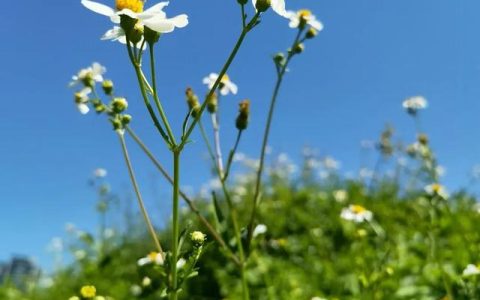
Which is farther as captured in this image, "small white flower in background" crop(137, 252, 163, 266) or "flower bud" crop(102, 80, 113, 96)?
"small white flower in background" crop(137, 252, 163, 266)

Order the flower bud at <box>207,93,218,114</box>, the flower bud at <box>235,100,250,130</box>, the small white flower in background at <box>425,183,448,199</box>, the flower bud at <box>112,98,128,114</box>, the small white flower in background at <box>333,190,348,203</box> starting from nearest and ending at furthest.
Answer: the flower bud at <box>112,98,128,114</box> → the flower bud at <box>235,100,250,130</box> → the flower bud at <box>207,93,218,114</box> → the small white flower in background at <box>425,183,448,199</box> → the small white flower in background at <box>333,190,348,203</box>

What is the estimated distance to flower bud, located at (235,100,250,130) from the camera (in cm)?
230

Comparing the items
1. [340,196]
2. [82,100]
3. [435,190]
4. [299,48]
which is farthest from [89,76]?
[340,196]

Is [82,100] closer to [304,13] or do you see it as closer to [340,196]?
[304,13]

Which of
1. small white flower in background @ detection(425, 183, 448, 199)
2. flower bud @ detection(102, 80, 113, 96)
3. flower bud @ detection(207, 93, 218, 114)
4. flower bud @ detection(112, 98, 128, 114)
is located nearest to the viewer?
flower bud @ detection(112, 98, 128, 114)

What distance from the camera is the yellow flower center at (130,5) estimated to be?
4.51ft

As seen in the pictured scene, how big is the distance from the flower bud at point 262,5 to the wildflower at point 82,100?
101 centimetres

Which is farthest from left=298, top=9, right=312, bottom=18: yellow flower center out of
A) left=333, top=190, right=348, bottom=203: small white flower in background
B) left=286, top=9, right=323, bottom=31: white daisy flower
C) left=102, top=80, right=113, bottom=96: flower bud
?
left=333, top=190, right=348, bottom=203: small white flower in background

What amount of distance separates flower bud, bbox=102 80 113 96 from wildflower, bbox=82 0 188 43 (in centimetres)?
76

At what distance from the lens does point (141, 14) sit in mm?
1319

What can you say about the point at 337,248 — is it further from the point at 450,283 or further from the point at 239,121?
the point at 239,121

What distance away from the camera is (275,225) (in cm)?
521

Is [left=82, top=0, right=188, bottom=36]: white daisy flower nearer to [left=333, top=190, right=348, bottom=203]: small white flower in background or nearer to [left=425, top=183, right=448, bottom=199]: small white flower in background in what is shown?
[left=425, top=183, right=448, bottom=199]: small white flower in background

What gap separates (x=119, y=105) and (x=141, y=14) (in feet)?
2.42
